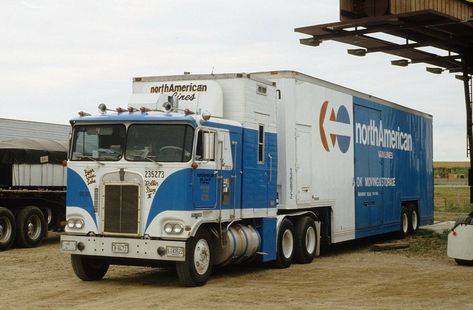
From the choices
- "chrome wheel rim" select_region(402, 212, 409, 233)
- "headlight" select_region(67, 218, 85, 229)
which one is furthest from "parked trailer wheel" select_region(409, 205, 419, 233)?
"headlight" select_region(67, 218, 85, 229)

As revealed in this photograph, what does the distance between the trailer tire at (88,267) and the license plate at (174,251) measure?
1885 millimetres

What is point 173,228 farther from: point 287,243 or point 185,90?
point 287,243

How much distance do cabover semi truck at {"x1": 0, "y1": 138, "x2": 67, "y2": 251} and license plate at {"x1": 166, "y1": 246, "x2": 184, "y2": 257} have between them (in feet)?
27.1

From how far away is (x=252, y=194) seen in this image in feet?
47.1

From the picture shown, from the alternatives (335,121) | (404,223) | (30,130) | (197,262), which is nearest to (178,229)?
(197,262)

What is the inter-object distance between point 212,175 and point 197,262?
57.0 inches

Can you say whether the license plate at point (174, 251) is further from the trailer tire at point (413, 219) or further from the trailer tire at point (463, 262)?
the trailer tire at point (413, 219)

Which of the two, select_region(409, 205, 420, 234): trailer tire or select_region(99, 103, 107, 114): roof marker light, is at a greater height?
Result: select_region(99, 103, 107, 114): roof marker light

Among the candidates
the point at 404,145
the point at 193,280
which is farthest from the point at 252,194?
the point at 404,145

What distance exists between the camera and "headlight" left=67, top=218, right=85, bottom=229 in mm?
12852

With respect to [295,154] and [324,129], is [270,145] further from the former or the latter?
[324,129]

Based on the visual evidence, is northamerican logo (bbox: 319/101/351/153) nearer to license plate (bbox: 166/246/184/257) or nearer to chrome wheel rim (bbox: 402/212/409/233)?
chrome wheel rim (bbox: 402/212/409/233)

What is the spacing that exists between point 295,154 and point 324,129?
181 centimetres

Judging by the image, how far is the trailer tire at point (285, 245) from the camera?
51.1 ft
